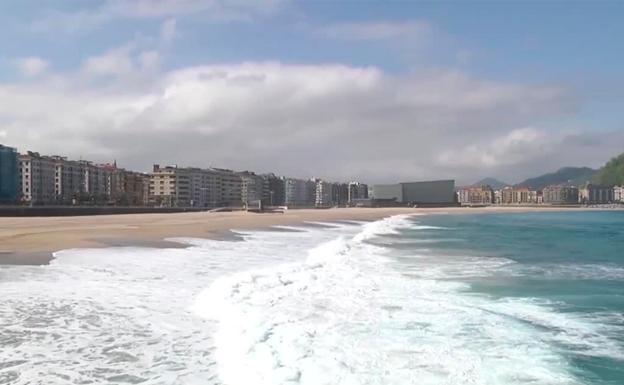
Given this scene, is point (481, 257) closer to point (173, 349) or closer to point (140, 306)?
point (140, 306)

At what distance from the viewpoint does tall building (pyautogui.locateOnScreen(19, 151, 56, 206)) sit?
372 feet

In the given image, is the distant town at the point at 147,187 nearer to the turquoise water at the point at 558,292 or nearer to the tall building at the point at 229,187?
the tall building at the point at 229,187

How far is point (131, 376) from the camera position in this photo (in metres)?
5.99

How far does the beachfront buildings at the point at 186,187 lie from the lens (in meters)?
137

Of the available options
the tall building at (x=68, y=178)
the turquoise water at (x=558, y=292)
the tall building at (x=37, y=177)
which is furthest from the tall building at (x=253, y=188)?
the turquoise water at (x=558, y=292)

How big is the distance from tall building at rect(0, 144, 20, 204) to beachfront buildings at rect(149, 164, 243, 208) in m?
31.6

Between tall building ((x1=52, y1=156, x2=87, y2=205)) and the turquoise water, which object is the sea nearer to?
the turquoise water

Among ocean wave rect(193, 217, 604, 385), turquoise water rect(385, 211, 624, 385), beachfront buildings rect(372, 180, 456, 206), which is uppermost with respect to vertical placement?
beachfront buildings rect(372, 180, 456, 206)

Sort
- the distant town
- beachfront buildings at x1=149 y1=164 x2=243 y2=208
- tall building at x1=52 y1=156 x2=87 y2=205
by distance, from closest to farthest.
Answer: the distant town → tall building at x1=52 y1=156 x2=87 y2=205 → beachfront buildings at x1=149 y1=164 x2=243 y2=208

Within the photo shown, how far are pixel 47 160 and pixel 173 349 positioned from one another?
125 m

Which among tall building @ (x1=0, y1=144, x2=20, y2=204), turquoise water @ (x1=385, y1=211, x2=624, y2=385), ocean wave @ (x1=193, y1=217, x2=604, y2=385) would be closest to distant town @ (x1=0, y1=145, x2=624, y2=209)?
tall building @ (x1=0, y1=144, x2=20, y2=204)

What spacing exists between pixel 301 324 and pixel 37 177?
396ft

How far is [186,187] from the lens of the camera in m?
142

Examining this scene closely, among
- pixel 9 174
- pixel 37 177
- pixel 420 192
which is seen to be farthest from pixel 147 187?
pixel 420 192
